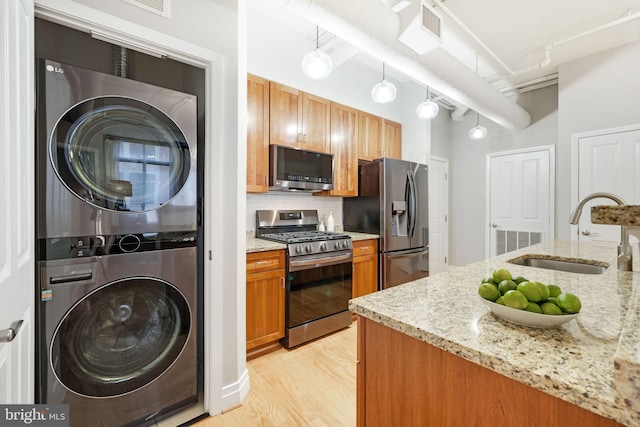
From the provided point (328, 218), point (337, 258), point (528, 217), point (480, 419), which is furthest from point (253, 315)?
point (528, 217)

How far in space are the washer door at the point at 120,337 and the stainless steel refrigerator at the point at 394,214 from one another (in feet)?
7.32

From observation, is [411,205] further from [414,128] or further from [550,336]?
[550,336]

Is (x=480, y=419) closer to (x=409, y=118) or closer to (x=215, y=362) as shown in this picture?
(x=215, y=362)

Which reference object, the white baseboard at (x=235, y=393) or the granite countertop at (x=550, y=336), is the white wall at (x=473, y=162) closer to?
the granite countertop at (x=550, y=336)

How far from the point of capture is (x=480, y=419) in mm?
666

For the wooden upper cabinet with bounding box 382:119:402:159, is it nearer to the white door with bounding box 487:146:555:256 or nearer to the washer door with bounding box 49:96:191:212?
the white door with bounding box 487:146:555:256

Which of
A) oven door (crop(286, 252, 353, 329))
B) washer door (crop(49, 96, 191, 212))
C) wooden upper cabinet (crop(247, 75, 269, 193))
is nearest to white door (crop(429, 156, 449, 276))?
oven door (crop(286, 252, 353, 329))

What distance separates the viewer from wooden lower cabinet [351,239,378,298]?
2924mm

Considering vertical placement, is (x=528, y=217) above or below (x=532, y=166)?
below

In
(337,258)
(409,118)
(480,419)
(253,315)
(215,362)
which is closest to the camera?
(480,419)

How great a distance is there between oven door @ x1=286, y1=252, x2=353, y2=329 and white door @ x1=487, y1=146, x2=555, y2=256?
3.09m

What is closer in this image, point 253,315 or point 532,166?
point 253,315

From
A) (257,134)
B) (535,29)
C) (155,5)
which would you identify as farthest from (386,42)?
(535,29)

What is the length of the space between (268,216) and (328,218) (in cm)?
79
